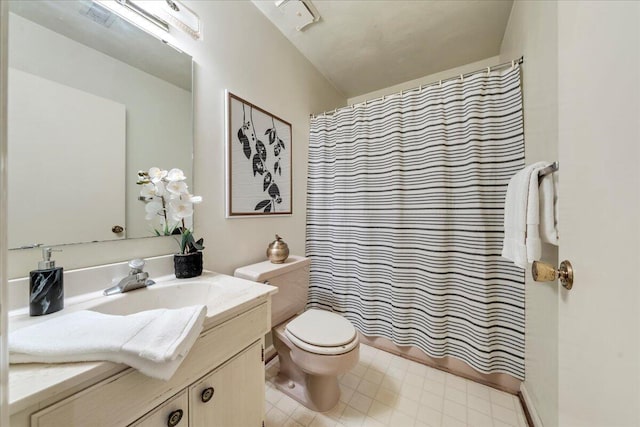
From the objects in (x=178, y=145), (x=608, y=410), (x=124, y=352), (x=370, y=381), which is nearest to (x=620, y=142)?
(x=608, y=410)

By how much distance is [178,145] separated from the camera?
42.9 inches

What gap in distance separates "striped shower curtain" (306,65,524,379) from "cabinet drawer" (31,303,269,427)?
1.14 meters

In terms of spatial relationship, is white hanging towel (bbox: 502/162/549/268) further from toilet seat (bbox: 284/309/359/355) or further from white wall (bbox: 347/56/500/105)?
white wall (bbox: 347/56/500/105)

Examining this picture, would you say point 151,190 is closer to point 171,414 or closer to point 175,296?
point 175,296

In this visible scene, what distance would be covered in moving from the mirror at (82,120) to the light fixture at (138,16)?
0.09 feet

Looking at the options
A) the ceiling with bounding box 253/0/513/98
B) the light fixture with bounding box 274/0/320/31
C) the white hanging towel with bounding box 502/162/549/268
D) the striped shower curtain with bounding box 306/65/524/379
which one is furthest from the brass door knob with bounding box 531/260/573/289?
the light fixture with bounding box 274/0/320/31

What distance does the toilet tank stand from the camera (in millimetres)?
1283

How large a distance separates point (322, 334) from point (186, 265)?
78 centimetres

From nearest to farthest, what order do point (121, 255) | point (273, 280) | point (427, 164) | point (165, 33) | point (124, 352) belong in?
point (124, 352) → point (121, 255) → point (165, 33) → point (273, 280) → point (427, 164)

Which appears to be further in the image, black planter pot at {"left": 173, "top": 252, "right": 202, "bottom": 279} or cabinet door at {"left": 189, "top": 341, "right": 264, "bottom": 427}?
black planter pot at {"left": 173, "top": 252, "right": 202, "bottom": 279}

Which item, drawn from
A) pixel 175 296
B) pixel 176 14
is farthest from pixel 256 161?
pixel 175 296

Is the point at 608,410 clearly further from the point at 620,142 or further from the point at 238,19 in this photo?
the point at 238,19

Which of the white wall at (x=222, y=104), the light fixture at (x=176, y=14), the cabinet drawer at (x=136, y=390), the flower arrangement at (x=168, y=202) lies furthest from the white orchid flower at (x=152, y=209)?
the light fixture at (x=176, y=14)

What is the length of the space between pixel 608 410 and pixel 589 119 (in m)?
0.54
